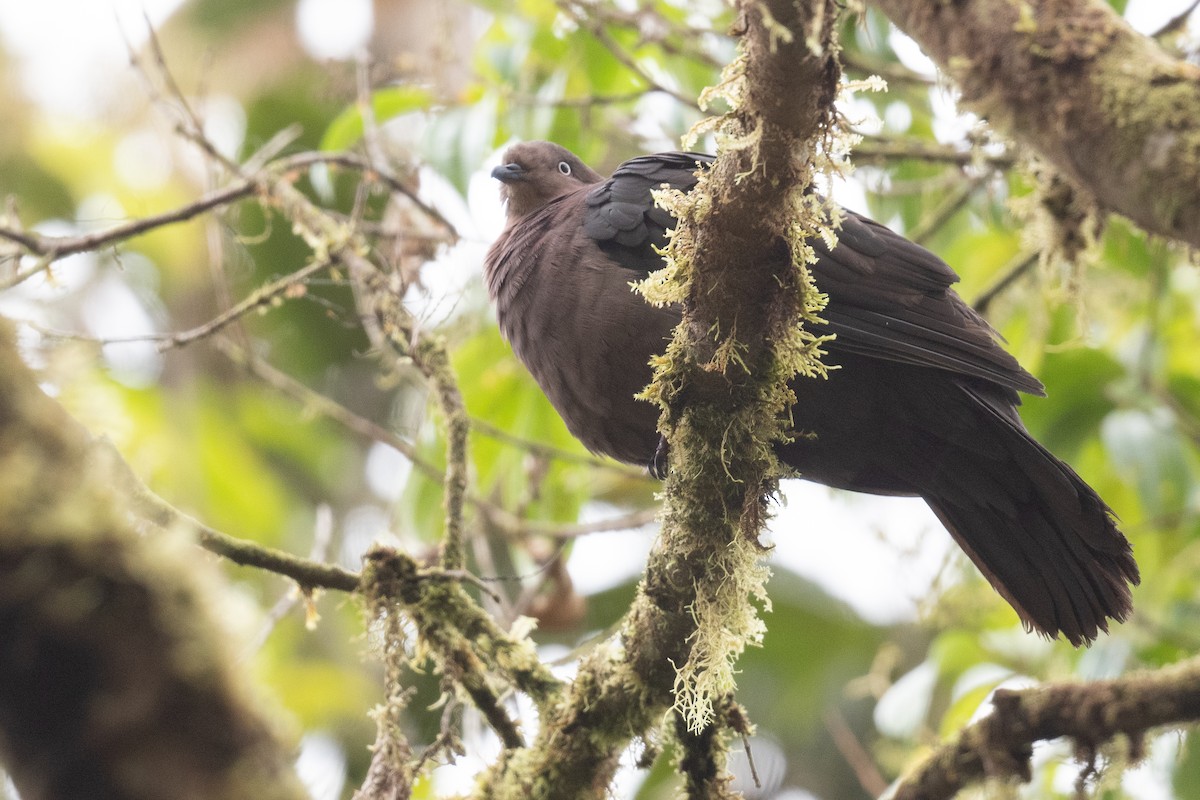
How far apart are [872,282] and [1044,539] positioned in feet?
3.24

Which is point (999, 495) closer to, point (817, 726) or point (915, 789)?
point (915, 789)

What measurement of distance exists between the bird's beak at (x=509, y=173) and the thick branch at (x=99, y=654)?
12.9 feet

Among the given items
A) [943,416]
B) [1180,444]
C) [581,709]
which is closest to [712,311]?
[581,709]

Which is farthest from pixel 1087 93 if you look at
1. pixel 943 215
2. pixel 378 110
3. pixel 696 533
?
pixel 378 110

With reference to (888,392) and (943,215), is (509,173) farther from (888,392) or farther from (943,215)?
(888,392)

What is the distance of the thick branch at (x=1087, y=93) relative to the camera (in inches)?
63.7

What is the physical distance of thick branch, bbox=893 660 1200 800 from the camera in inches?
83.0

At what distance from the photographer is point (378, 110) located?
5.02 metres

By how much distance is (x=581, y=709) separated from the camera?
2807 mm

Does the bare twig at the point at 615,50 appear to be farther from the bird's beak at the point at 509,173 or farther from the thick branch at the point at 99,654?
the thick branch at the point at 99,654

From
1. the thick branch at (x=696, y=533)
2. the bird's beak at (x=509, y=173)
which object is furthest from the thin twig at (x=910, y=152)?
the thick branch at (x=696, y=533)

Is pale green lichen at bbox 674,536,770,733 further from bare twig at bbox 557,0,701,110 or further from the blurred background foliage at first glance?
bare twig at bbox 557,0,701,110

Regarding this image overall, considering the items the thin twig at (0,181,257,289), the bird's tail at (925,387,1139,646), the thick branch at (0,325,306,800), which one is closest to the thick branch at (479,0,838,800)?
the bird's tail at (925,387,1139,646)

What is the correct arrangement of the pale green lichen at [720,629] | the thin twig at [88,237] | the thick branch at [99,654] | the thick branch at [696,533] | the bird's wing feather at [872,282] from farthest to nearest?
1. the thin twig at [88,237]
2. the bird's wing feather at [872,282]
3. the pale green lichen at [720,629]
4. the thick branch at [696,533]
5. the thick branch at [99,654]
